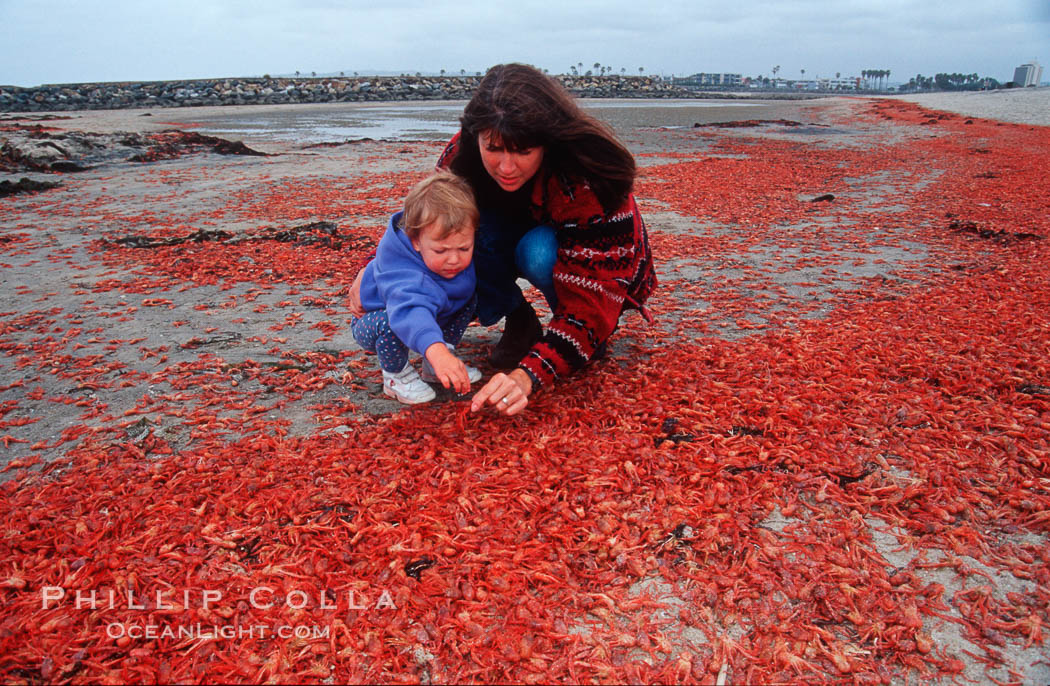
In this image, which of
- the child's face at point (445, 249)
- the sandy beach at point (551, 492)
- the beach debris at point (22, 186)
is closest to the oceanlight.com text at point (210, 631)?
the sandy beach at point (551, 492)

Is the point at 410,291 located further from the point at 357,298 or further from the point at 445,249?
the point at 357,298

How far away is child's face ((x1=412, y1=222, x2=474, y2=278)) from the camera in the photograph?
2977 millimetres

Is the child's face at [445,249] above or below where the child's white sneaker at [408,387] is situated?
above

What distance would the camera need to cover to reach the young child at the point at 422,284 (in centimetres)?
290

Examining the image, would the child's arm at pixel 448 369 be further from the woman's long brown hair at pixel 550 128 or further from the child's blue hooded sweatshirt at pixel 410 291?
the woman's long brown hair at pixel 550 128

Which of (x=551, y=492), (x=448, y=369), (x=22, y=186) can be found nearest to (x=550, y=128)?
(x=448, y=369)

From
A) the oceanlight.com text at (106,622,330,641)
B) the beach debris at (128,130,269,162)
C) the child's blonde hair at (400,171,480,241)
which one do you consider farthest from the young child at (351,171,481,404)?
the beach debris at (128,130,269,162)

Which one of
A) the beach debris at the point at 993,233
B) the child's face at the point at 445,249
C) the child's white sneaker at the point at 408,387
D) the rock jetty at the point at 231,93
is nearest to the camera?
the child's face at the point at 445,249

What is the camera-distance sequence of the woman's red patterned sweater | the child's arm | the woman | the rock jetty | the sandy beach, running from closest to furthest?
the sandy beach
the child's arm
the woman
the woman's red patterned sweater
the rock jetty

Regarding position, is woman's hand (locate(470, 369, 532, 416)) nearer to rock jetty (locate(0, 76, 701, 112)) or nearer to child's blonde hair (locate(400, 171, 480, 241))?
child's blonde hair (locate(400, 171, 480, 241))

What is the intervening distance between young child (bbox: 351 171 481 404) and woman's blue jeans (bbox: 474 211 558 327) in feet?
1.03

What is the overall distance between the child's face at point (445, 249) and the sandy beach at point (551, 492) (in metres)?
0.83

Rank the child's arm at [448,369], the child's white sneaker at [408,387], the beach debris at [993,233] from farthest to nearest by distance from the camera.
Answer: the beach debris at [993,233] → the child's white sneaker at [408,387] → the child's arm at [448,369]

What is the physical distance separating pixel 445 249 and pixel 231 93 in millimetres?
66343
